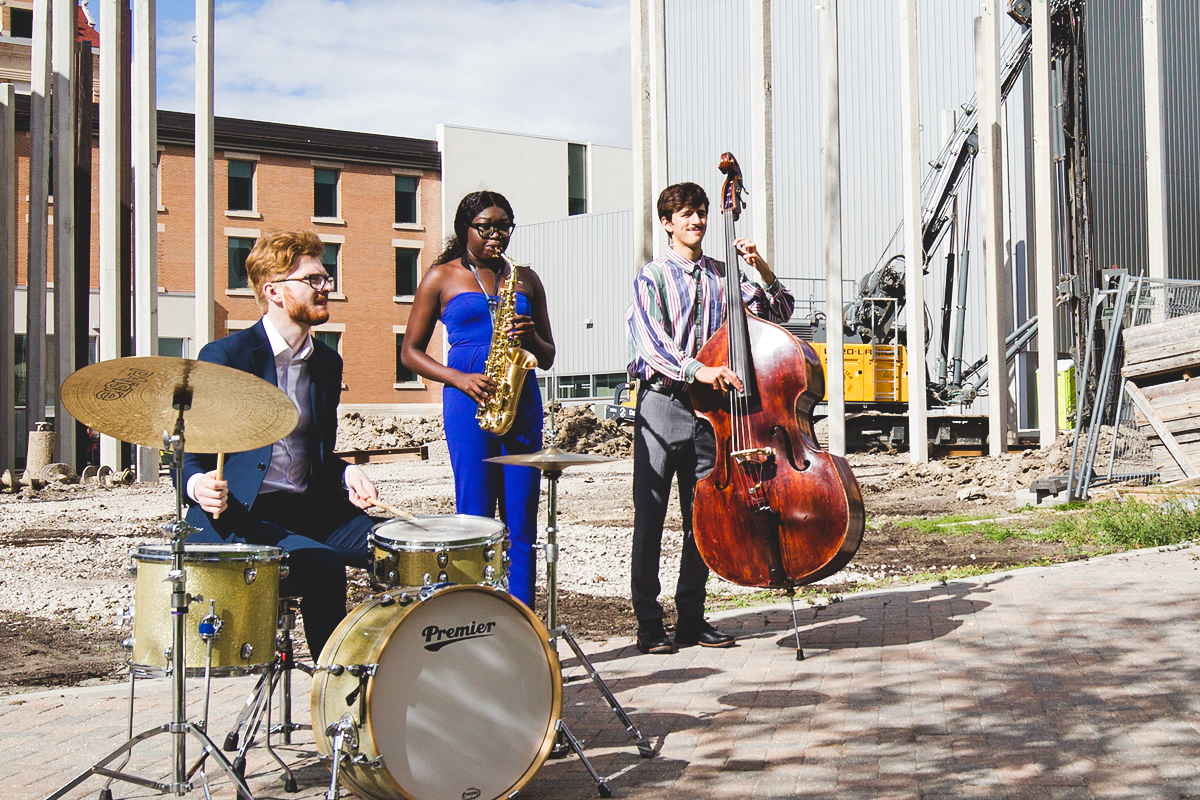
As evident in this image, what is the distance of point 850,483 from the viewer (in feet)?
16.4

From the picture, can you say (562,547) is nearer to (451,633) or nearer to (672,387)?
(672,387)

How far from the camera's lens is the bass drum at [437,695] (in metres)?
2.94

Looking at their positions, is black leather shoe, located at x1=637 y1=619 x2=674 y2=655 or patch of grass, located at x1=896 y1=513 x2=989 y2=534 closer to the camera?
black leather shoe, located at x1=637 y1=619 x2=674 y2=655

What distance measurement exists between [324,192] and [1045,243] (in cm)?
3083

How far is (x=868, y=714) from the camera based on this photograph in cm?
427

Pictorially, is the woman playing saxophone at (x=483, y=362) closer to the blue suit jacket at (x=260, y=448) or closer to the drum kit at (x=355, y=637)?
the blue suit jacket at (x=260, y=448)

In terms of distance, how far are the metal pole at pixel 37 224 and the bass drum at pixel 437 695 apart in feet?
50.9

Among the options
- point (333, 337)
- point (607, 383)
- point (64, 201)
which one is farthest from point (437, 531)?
point (333, 337)

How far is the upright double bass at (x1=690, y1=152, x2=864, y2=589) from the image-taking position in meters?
4.93

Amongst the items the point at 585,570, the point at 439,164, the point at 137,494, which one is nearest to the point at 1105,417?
the point at 585,570

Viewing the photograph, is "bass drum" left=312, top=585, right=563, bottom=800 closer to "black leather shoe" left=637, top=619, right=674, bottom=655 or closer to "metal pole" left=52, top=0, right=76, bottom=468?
"black leather shoe" left=637, top=619, right=674, bottom=655

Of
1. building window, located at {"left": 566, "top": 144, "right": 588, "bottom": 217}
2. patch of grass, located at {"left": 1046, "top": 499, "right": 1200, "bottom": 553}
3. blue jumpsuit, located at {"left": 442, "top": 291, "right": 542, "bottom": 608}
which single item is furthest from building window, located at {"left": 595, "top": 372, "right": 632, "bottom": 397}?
blue jumpsuit, located at {"left": 442, "top": 291, "right": 542, "bottom": 608}

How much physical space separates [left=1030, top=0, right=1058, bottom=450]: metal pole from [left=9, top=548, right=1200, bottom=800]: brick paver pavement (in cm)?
748

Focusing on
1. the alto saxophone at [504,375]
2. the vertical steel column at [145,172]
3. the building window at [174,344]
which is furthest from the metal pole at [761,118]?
the building window at [174,344]
